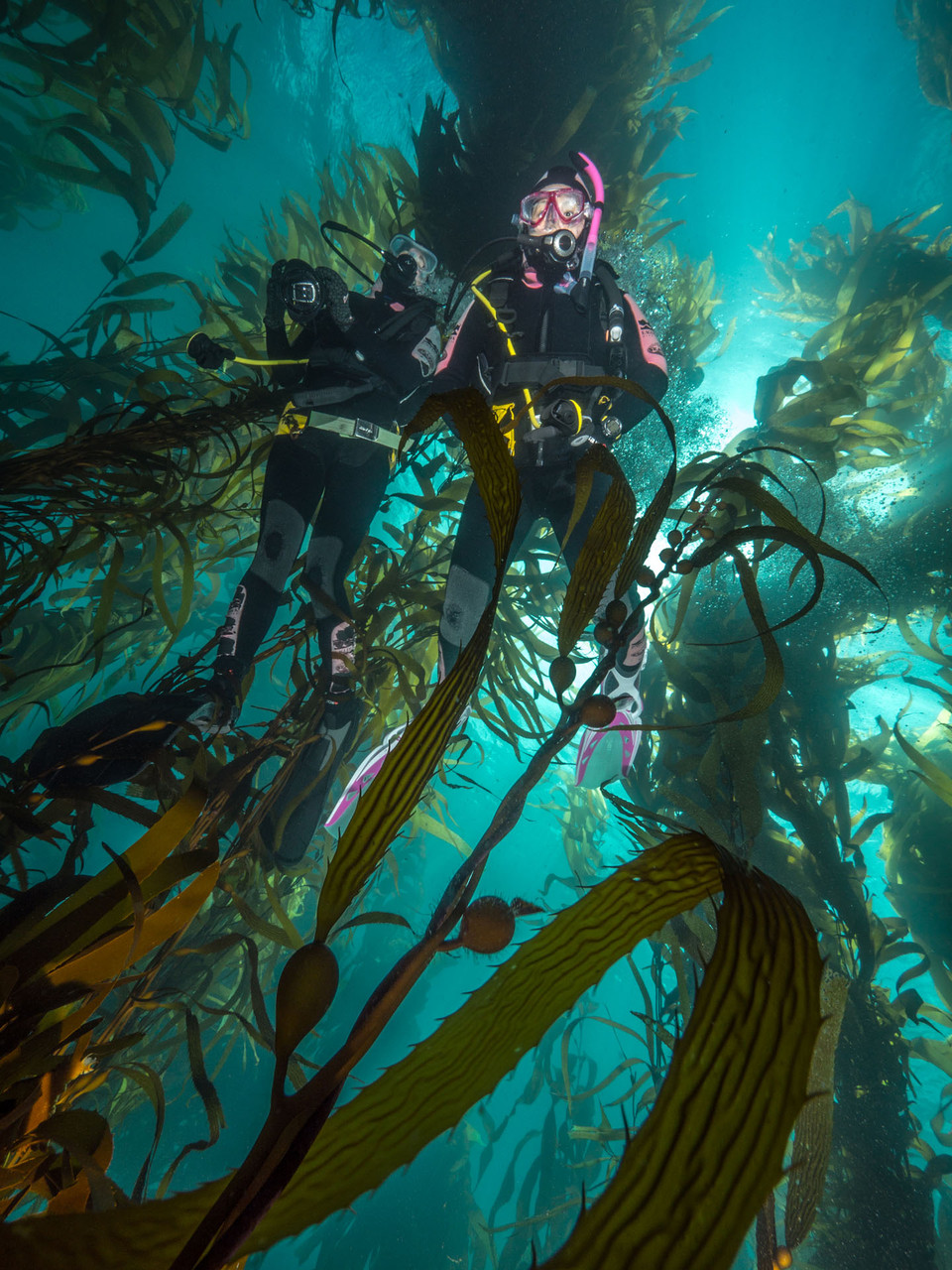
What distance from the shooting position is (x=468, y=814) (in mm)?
16484

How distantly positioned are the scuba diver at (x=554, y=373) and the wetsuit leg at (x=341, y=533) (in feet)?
1.52

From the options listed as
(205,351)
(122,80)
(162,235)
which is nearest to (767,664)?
(205,351)

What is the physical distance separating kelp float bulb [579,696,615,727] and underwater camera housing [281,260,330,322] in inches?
112

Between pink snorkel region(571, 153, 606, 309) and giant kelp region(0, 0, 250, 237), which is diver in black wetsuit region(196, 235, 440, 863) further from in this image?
giant kelp region(0, 0, 250, 237)

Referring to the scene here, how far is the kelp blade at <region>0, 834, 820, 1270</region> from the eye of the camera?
0.32 metres

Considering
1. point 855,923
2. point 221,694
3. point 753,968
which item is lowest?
point 753,968

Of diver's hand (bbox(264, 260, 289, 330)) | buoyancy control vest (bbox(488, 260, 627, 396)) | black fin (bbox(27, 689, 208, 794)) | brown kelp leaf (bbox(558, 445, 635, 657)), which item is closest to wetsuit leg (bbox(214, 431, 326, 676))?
black fin (bbox(27, 689, 208, 794))

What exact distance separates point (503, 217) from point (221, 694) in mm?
4582

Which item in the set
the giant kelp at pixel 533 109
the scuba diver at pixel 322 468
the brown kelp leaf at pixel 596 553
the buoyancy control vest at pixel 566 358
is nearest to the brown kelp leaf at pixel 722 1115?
the brown kelp leaf at pixel 596 553

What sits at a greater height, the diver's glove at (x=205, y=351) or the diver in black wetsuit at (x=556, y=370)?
the diver in black wetsuit at (x=556, y=370)

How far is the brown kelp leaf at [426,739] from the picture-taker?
1.31 ft

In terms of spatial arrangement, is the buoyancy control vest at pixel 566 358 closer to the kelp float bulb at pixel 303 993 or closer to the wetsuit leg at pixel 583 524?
the wetsuit leg at pixel 583 524

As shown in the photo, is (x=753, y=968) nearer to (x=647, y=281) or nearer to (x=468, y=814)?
(x=647, y=281)

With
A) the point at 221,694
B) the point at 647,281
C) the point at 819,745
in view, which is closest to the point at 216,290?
the point at 647,281
